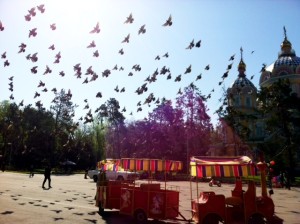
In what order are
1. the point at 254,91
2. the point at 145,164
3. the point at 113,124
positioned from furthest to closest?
the point at 113,124
the point at 254,91
the point at 145,164

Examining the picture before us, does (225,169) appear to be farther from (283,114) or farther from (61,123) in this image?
(61,123)

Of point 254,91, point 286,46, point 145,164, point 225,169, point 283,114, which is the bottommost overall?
point 225,169

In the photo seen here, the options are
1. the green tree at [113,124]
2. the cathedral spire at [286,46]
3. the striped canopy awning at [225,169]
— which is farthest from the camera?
the green tree at [113,124]

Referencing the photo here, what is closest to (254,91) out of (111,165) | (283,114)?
(283,114)

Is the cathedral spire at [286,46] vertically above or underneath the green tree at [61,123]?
above

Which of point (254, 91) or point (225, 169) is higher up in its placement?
point (254, 91)

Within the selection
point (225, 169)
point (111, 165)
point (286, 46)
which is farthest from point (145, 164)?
point (286, 46)

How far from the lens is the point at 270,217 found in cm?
1161

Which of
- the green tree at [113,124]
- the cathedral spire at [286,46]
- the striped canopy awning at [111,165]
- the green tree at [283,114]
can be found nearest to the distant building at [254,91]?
the cathedral spire at [286,46]

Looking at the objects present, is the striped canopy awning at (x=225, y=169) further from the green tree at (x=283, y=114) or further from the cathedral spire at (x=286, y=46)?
the cathedral spire at (x=286, y=46)

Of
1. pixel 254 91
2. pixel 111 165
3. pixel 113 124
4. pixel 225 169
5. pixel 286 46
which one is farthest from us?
pixel 113 124

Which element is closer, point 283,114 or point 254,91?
point 283,114

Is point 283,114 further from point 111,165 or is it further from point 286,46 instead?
point 286,46

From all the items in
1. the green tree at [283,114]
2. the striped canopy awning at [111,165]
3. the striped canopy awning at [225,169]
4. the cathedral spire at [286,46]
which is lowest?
the striped canopy awning at [225,169]
